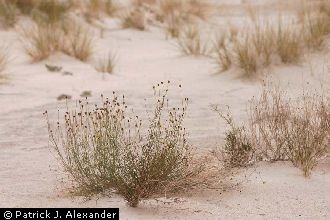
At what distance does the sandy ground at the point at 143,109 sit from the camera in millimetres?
2789

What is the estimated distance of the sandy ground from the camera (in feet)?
9.15

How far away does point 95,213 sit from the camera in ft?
8.77

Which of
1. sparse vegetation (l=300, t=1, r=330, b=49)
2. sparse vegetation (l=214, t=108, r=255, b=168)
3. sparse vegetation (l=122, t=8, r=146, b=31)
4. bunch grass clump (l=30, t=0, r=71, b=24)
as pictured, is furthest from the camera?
sparse vegetation (l=122, t=8, r=146, b=31)

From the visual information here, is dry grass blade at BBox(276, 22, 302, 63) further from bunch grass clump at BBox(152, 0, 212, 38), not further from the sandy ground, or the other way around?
bunch grass clump at BBox(152, 0, 212, 38)

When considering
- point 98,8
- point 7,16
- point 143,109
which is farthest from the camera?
point 98,8

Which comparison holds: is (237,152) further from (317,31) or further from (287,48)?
(317,31)

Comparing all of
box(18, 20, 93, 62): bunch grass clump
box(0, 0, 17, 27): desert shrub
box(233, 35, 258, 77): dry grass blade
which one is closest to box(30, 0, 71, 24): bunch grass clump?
box(0, 0, 17, 27): desert shrub

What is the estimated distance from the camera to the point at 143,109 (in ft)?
15.9

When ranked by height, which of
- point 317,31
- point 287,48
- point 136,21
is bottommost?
point 287,48

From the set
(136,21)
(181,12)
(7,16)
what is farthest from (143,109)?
(181,12)

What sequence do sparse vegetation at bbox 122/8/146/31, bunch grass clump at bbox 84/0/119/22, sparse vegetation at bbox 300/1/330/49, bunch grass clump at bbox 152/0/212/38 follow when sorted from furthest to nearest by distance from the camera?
bunch grass clump at bbox 152/0/212/38, bunch grass clump at bbox 84/0/119/22, sparse vegetation at bbox 122/8/146/31, sparse vegetation at bbox 300/1/330/49

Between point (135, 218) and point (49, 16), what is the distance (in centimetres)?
589

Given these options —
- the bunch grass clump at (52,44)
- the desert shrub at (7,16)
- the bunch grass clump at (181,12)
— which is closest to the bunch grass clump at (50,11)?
the desert shrub at (7,16)

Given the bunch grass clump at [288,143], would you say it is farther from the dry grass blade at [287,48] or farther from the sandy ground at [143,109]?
the dry grass blade at [287,48]
